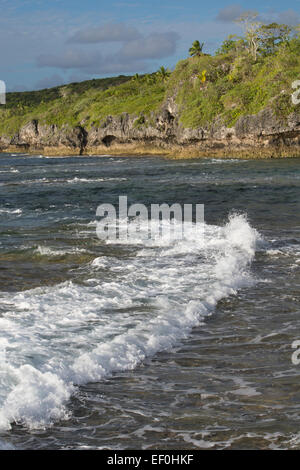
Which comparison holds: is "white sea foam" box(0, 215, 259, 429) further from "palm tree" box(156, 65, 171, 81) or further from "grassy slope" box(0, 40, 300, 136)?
"palm tree" box(156, 65, 171, 81)

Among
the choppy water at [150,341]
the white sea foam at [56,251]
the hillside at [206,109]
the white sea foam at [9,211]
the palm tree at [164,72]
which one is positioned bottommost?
the choppy water at [150,341]

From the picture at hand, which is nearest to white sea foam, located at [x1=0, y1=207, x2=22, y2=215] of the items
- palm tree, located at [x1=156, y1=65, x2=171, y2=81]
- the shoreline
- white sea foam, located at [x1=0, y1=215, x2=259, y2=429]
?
white sea foam, located at [x1=0, y1=215, x2=259, y2=429]

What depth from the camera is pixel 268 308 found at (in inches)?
310

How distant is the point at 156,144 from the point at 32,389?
71653mm

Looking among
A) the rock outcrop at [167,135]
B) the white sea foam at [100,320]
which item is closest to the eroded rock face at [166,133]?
the rock outcrop at [167,135]

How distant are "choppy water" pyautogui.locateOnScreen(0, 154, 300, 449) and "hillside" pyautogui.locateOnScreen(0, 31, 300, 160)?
4163cm

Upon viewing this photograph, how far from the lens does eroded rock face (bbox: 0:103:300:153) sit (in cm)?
5325

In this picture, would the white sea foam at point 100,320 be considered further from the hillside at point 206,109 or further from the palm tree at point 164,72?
the palm tree at point 164,72

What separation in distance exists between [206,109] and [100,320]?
187 feet

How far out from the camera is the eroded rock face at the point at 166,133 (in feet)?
175

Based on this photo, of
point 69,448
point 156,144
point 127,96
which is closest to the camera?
point 69,448

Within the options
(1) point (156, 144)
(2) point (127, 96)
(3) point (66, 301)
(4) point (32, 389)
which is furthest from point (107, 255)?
(2) point (127, 96)

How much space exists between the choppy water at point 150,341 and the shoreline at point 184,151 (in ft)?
131

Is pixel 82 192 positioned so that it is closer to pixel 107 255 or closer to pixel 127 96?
pixel 107 255
